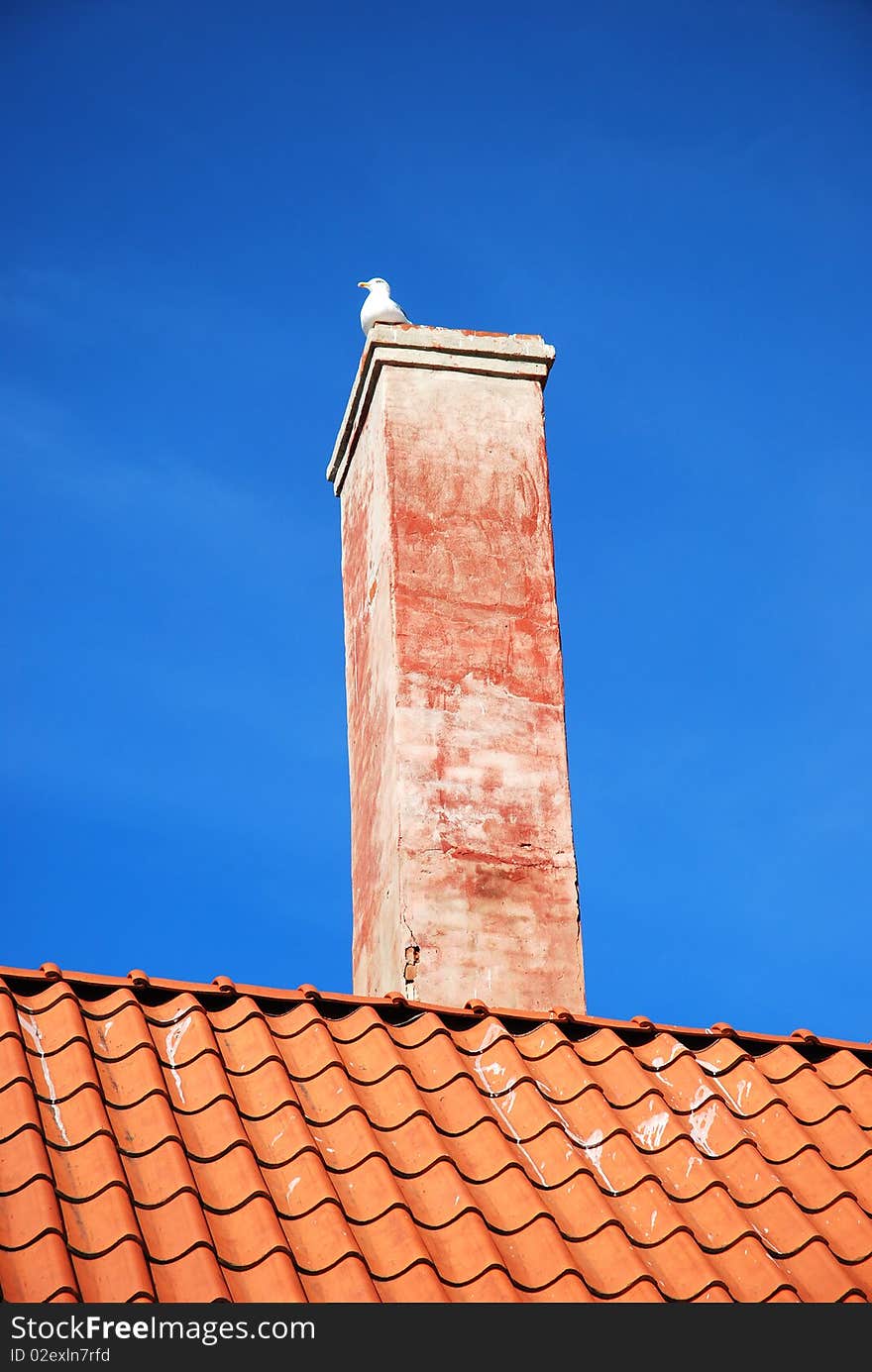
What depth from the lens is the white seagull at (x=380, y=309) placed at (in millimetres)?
7298

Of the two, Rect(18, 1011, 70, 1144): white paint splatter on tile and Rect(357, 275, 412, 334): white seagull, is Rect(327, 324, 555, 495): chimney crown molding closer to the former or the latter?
Rect(357, 275, 412, 334): white seagull

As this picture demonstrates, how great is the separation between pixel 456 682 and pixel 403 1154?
1.91 metres

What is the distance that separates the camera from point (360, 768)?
249 inches

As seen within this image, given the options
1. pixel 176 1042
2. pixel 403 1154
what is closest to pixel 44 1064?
pixel 176 1042

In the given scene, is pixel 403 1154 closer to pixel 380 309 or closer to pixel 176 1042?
pixel 176 1042

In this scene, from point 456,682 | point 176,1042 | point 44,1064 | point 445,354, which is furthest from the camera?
point 445,354

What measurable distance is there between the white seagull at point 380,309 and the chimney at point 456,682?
674mm

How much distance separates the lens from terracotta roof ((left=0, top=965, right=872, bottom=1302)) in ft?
13.1

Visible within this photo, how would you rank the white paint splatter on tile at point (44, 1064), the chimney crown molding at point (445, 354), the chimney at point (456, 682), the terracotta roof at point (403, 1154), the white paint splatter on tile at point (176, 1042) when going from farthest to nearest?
→ the chimney crown molding at point (445, 354), the chimney at point (456, 682), the white paint splatter on tile at point (176, 1042), the white paint splatter on tile at point (44, 1064), the terracotta roof at point (403, 1154)

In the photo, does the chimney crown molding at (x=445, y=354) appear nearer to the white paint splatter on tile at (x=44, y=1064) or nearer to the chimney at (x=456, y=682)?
the chimney at (x=456, y=682)

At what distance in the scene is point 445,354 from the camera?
657cm

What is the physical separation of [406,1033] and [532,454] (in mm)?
2453

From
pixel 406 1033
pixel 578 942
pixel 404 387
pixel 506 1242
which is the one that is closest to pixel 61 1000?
pixel 406 1033

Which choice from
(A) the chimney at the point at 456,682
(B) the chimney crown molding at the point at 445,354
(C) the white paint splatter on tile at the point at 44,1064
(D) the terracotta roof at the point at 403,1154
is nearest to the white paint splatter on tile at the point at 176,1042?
(D) the terracotta roof at the point at 403,1154
